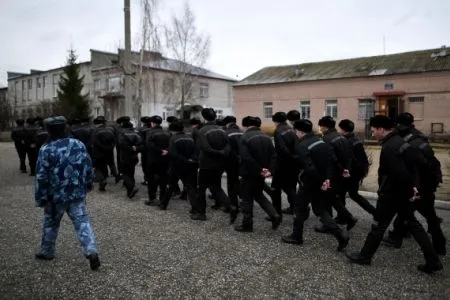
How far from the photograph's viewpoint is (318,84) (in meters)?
32.5

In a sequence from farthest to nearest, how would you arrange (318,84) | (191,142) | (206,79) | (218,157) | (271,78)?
(206,79), (271,78), (318,84), (191,142), (218,157)

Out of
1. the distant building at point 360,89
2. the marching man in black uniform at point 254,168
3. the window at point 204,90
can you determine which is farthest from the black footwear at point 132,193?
the window at point 204,90

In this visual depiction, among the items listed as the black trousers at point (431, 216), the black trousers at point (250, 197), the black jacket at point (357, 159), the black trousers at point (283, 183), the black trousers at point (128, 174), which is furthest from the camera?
the black trousers at point (128, 174)

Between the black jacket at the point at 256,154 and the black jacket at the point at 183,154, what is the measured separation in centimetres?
147

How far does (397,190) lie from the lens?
4.86 m

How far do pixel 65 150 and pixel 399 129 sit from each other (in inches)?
179

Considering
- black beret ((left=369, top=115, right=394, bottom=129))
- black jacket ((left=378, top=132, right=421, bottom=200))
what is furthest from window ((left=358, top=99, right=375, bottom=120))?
black jacket ((left=378, top=132, right=421, bottom=200))

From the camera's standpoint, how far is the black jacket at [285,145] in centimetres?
734

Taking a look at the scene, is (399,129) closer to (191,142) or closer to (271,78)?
(191,142)

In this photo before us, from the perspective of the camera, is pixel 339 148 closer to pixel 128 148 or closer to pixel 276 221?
pixel 276 221

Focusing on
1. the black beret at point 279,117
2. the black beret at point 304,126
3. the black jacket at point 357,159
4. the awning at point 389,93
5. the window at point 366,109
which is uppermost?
the awning at point 389,93

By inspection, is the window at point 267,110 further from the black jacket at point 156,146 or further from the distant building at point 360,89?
the black jacket at point 156,146

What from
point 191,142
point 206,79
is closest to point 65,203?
point 191,142

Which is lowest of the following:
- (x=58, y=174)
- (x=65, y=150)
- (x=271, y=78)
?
(x=58, y=174)
